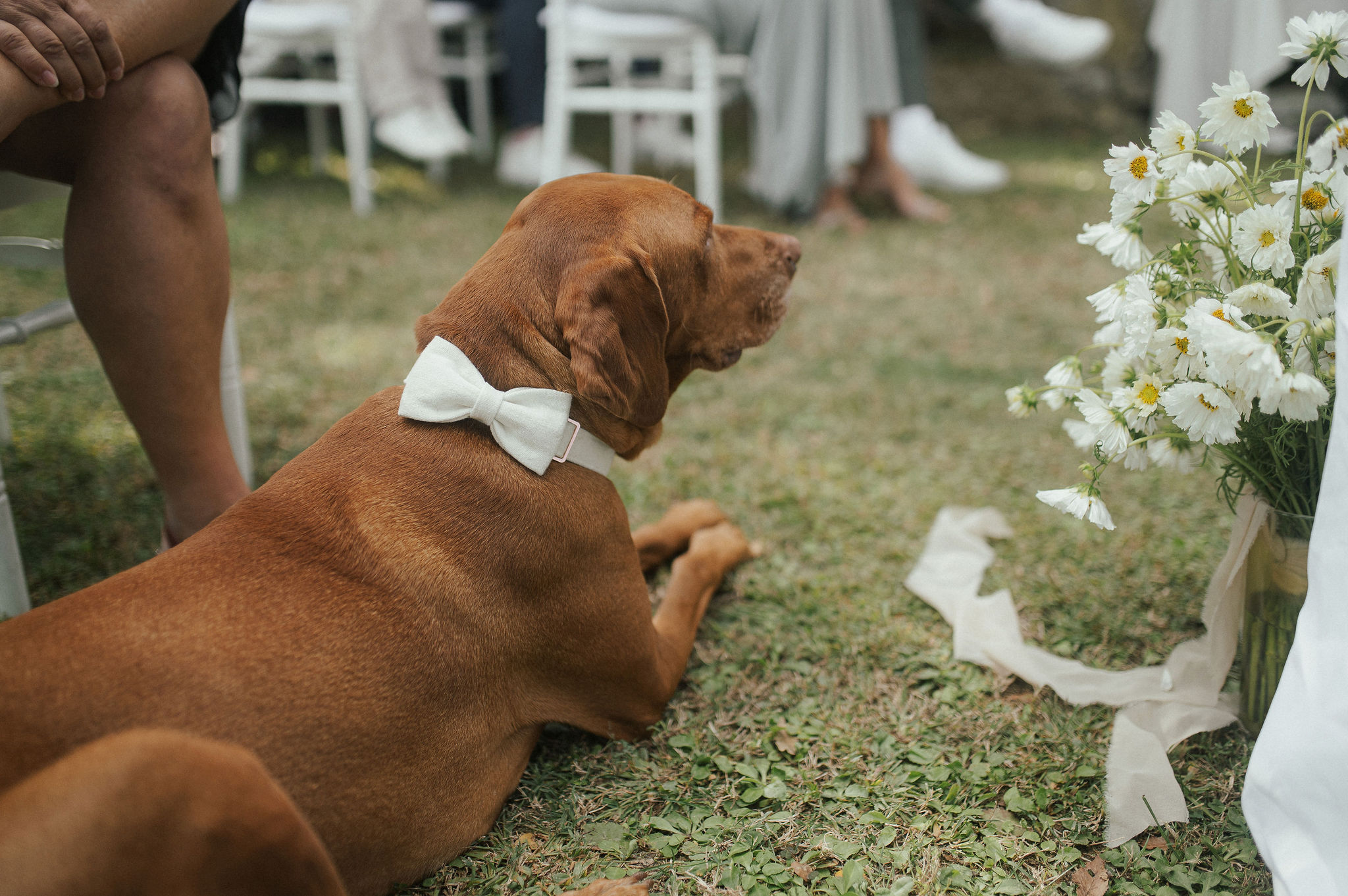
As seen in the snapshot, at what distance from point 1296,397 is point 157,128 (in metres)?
2.02

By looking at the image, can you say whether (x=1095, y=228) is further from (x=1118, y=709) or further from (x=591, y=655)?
(x=591, y=655)

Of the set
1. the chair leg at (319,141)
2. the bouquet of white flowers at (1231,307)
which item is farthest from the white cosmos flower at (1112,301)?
the chair leg at (319,141)

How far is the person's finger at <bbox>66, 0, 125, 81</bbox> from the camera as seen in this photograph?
1.70 metres

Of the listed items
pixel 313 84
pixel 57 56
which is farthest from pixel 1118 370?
pixel 313 84

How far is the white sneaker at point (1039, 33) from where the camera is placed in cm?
673

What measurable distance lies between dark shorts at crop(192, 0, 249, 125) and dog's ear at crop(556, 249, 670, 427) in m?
1.18

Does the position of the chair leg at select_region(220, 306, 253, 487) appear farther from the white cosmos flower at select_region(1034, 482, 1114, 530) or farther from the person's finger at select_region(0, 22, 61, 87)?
the white cosmos flower at select_region(1034, 482, 1114, 530)

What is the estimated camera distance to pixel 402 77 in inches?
256

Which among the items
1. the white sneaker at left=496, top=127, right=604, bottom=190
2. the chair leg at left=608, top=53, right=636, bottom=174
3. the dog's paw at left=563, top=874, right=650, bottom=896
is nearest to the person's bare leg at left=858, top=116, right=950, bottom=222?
the chair leg at left=608, top=53, right=636, bottom=174

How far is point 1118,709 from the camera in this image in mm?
1881

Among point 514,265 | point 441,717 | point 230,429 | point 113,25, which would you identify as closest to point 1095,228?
point 514,265

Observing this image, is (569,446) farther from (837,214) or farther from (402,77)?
(402,77)

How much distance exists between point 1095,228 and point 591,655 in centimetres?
118

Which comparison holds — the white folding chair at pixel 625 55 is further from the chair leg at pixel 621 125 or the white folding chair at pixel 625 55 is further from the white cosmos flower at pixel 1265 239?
the white cosmos flower at pixel 1265 239
